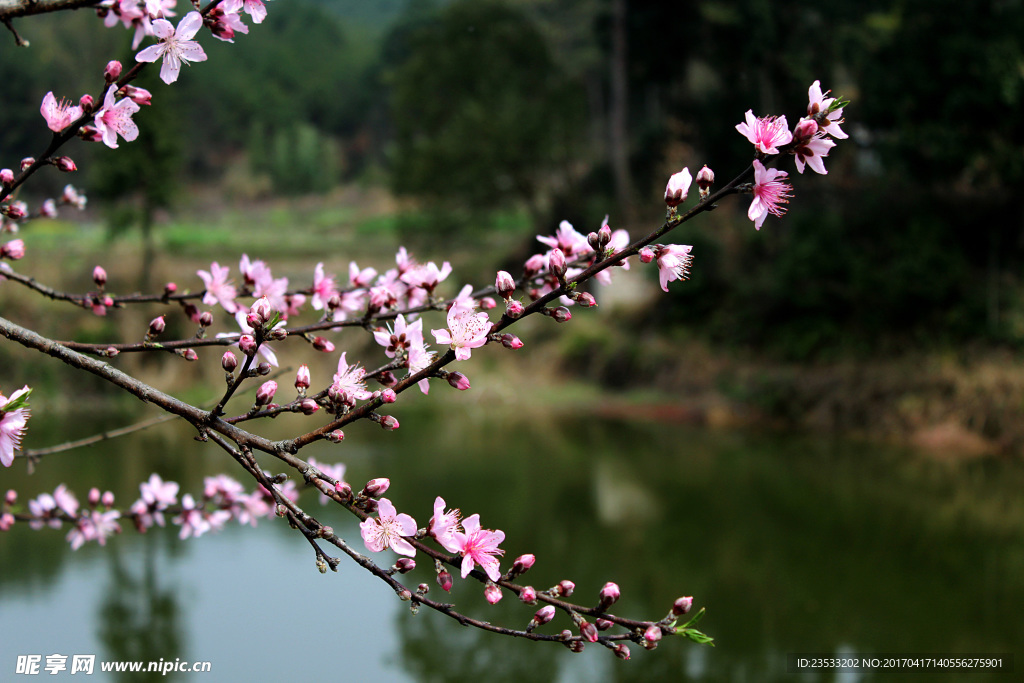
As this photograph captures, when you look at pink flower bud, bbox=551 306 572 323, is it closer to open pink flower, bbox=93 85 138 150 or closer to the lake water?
open pink flower, bbox=93 85 138 150

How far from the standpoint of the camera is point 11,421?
0.66 meters

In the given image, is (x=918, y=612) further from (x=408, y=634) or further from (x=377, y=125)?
(x=377, y=125)

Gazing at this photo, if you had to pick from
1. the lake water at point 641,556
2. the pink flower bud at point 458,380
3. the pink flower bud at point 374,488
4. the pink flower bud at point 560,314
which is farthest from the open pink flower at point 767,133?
the lake water at point 641,556

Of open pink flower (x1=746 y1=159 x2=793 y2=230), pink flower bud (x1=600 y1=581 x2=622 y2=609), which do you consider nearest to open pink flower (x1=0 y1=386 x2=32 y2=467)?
pink flower bud (x1=600 y1=581 x2=622 y2=609)

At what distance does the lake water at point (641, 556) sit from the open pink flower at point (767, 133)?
1782 mm

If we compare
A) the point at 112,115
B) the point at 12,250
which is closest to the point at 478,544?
the point at 112,115

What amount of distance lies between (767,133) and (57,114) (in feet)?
2.13

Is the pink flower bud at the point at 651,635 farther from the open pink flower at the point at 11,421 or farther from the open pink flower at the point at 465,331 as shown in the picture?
the open pink flower at the point at 11,421

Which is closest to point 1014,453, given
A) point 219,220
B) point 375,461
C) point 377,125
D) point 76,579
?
point 375,461

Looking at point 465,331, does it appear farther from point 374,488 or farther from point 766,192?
point 766,192

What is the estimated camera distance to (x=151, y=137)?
786cm

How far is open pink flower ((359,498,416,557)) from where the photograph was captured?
2.16 feet

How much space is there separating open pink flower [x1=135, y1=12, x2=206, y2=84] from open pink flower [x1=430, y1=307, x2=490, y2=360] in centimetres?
35

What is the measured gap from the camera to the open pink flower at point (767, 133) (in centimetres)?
65
